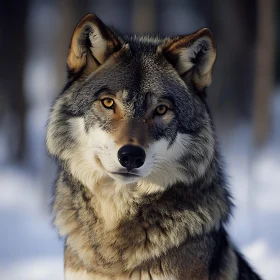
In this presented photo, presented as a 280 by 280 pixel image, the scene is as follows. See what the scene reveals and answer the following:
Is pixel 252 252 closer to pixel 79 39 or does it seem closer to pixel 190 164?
pixel 190 164

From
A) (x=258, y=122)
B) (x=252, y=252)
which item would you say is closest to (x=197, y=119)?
(x=252, y=252)

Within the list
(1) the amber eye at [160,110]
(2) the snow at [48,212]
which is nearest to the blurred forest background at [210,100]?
(2) the snow at [48,212]

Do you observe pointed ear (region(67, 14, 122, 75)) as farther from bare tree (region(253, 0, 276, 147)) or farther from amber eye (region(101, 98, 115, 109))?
bare tree (region(253, 0, 276, 147))

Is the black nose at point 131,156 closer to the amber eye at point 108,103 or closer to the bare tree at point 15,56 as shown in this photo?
the amber eye at point 108,103

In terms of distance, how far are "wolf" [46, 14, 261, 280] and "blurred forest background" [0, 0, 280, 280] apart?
2.78 meters

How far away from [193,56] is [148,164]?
0.97 meters

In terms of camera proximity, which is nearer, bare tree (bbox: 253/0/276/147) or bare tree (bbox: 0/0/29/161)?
bare tree (bbox: 253/0/276/147)

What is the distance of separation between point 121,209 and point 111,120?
2.24 ft

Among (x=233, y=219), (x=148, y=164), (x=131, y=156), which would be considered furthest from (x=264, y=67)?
(x=131, y=156)

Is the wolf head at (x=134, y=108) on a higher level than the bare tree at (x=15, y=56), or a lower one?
lower

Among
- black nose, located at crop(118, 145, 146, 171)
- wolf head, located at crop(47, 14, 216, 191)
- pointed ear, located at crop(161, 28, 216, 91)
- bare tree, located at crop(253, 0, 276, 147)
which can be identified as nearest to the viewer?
black nose, located at crop(118, 145, 146, 171)

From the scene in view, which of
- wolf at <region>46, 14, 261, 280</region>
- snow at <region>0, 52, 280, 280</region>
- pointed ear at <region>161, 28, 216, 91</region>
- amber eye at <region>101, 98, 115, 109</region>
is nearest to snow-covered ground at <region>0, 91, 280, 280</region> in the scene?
snow at <region>0, 52, 280, 280</region>

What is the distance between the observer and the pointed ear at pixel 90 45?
15.0 feet

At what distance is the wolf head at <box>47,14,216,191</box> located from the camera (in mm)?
4402
